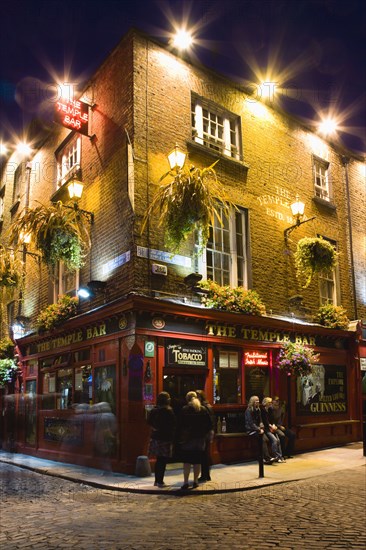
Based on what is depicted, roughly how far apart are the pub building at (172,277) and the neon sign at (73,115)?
0.13 feet

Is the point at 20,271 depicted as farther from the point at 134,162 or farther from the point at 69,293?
the point at 134,162

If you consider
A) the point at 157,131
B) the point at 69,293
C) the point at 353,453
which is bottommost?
the point at 353,453

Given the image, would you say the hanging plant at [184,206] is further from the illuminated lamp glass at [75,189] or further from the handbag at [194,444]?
the handbag at [194,444]

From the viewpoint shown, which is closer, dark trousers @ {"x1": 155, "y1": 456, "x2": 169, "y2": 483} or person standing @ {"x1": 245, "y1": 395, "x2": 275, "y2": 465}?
dark trousers @ {"x1": 155, "y1": 456, "x2": 169, "y2": 483}

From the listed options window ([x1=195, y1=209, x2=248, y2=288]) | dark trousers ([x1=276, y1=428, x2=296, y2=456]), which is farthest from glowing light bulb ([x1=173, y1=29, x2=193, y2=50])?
dark trousers ([x1=276, y1=428, x2=296, y2=456])

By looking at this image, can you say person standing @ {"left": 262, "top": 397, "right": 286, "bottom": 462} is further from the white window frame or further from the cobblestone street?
the white window frame

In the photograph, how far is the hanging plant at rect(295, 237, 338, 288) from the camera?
14.4m

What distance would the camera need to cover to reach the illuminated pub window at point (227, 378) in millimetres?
12547

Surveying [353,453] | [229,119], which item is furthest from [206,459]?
[229,119]

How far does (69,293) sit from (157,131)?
5232 millimetres

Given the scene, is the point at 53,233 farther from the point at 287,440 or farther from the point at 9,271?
the point at 287,440

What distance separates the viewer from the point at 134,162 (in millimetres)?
12094

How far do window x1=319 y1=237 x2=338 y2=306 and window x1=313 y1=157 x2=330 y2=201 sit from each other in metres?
1.75

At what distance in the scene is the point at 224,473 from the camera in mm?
10680
